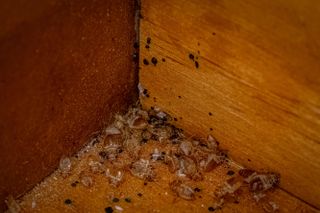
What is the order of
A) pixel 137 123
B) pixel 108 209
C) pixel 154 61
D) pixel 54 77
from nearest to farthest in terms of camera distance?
1. pixel 54 77
2. pixel 108 209
3. pixel 154 61
4. pixel 137 123

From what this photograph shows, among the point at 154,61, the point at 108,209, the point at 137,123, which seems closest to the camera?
the point at 108,209

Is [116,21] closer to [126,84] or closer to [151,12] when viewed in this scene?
[151,12]

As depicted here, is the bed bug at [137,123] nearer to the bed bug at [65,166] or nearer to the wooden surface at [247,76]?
the wooden surface at [247,76]

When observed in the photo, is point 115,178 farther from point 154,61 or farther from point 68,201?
point 154,61

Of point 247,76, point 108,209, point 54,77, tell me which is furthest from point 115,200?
point 247,76

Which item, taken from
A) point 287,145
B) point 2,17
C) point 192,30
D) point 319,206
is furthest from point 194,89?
point 2,17

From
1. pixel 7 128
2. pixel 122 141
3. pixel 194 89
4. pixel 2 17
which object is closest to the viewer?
pixel 2 17

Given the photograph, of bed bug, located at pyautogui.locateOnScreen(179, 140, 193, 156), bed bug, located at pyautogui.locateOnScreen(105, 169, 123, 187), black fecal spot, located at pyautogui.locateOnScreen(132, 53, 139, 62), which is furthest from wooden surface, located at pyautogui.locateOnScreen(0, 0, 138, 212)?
bed bug, located at pyautogui.locateOnScreen(179, 140, 193, 156)
